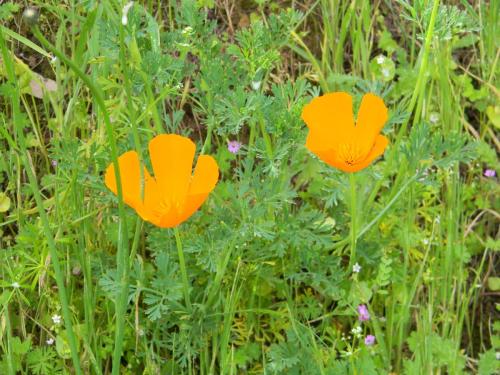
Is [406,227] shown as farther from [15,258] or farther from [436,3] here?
[15,258]

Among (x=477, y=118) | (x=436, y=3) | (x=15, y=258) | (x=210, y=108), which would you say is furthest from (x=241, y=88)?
(x=477, y=118)

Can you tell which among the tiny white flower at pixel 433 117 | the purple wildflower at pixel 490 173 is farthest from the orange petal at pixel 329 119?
the purple wildflower at pixel 490 173

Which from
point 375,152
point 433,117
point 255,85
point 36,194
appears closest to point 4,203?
point 36,194

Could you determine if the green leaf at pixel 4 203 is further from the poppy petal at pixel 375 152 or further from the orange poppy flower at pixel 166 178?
the poppy petal at pixel 375 152

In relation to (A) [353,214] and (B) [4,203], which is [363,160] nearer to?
(A) [353,214]

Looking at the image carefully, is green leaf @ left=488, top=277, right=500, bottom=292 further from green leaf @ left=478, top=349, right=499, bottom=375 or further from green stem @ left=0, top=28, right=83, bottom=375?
green stem @ left=0, top=28, right=83, bottom=375

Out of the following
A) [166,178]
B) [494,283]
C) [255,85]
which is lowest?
[494,283]

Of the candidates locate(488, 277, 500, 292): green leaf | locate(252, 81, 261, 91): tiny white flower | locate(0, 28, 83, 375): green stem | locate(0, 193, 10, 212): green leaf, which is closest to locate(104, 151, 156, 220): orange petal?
A: locate(0, 28, 83, 375): green stem
